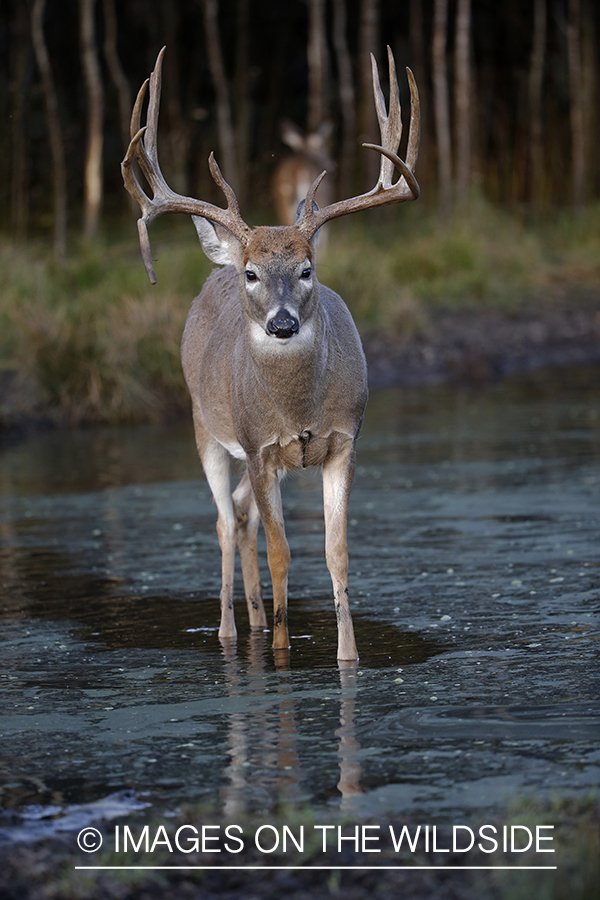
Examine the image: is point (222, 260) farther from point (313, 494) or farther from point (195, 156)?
point (195, 156)

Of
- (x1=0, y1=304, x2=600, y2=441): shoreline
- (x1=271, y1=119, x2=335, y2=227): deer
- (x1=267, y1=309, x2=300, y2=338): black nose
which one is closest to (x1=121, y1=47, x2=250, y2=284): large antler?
(x1=267, y1=309, x2=300, y2=338): black nose

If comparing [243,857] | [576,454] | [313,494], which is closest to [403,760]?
[243,857]

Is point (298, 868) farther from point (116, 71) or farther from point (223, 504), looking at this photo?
point (116, 71)

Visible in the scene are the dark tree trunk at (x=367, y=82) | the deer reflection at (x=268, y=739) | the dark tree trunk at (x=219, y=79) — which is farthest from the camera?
the dark tree trunk at (x=219, y=79)

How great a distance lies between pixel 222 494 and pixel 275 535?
3.81 feet

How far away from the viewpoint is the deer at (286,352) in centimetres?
663

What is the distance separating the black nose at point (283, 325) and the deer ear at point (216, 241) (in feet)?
2.40

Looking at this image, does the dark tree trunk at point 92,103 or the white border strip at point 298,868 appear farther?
the dark tree trunk at point 92,103

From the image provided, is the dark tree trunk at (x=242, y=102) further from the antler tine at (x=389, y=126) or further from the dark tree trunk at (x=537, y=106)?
the antler tine at (x=389, y=126)

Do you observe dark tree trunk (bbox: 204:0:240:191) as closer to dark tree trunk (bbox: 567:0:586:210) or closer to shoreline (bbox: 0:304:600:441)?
dark tree trunk (bbox: 567:0:586:210)

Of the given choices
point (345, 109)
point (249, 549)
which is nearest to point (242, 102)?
point (345, 109)

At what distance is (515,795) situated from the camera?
4641 mm

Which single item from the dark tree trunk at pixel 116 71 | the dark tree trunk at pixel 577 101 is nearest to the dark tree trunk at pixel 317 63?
the dark tree trunk at pixel 116 71

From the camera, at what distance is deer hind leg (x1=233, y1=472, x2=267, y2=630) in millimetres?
7812
